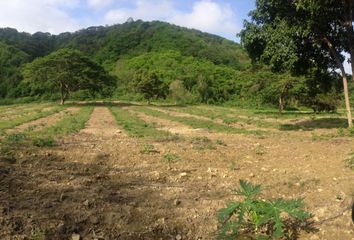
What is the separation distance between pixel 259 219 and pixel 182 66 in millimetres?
88267

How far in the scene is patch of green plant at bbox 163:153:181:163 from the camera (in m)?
8.38

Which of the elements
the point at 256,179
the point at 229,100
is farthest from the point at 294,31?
the point at 229,100

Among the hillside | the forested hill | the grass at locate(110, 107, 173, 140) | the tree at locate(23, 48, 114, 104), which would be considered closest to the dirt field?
the grass at locate(110, 107, 173, 140)

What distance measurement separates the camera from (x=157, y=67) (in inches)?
3688

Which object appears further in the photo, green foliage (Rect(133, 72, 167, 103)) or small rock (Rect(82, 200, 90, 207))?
green foliage (Rect(133, 72, 167, 103))

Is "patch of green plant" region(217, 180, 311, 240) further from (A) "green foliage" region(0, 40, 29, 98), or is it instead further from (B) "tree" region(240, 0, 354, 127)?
(A) "green foliage" region(0, 40, 29, 98)

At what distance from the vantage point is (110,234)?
15.3ft

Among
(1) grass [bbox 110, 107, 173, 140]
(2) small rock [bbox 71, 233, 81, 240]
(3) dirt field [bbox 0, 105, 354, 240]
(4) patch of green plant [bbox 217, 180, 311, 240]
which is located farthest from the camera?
(1) grass [bbox 110, 107, 173, 140]

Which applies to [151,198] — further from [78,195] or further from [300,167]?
[300,167]

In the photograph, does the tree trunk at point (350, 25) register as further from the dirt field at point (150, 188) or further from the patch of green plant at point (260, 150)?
the dirt field at point (150, 188)

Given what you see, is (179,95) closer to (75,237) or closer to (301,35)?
(301,35)

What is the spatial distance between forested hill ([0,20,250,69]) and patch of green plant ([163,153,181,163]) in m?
92.7

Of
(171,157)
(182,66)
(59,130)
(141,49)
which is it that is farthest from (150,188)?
(141,49)

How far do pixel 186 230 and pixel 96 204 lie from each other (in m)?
1.30
